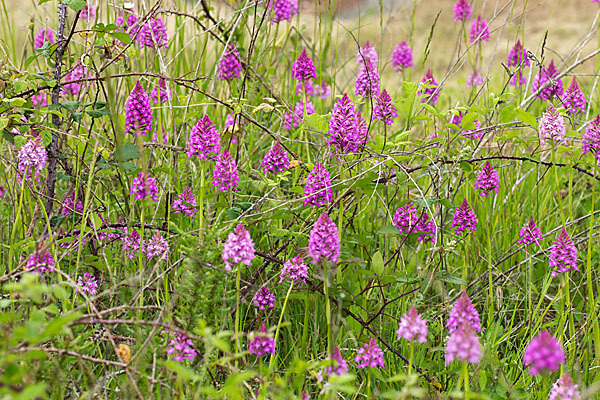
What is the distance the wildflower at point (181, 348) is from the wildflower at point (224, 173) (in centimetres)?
59

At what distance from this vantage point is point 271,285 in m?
2.04

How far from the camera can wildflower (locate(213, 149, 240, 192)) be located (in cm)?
186

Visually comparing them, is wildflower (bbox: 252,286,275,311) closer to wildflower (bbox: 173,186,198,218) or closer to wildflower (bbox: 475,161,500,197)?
wildflower (bbox: 173,186,198,218)

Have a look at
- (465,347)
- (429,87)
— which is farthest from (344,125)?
(465,347)

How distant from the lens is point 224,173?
188cm

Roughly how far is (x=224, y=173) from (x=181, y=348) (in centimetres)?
66

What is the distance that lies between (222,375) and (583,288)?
1580mm

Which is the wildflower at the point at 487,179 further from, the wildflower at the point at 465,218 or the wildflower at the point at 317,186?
the wildflower at the point at 317,186

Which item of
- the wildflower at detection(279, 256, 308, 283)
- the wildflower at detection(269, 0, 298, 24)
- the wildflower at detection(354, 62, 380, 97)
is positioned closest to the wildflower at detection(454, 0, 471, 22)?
the wildflower at detection(269, 0, 298, 24)

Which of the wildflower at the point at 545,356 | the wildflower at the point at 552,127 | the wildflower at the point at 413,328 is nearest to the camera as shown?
the wildflower at the point at 545,356

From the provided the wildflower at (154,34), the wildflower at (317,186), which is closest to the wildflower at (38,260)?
the wildflower at (317,186)

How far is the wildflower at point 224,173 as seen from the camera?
6.10ft

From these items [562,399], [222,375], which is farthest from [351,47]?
[562,399]

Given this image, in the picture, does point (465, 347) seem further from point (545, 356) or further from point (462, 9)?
point (462, 9)
